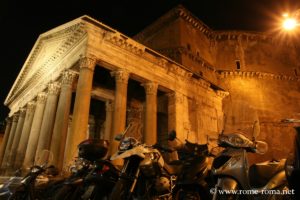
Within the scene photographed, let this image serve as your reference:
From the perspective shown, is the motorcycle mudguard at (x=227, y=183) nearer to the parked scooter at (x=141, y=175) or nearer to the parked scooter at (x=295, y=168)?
the parked scooter at (x=295, y=168)

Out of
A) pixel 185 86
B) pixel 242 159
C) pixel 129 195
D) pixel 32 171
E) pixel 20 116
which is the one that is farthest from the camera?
pixel 20 116

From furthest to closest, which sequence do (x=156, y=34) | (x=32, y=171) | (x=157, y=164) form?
(x=156, y=34)
(x=32, y=171)
(x=157, y=164)

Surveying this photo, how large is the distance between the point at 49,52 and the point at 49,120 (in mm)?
4933

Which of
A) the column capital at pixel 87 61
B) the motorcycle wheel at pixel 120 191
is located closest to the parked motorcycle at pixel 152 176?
the motorcycle wheel at pixel 120 191

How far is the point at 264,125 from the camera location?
2208cm

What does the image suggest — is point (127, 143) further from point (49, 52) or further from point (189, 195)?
point (49, 52)

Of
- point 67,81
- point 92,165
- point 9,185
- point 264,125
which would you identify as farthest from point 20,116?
point 264,125

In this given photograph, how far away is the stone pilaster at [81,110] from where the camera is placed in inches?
383

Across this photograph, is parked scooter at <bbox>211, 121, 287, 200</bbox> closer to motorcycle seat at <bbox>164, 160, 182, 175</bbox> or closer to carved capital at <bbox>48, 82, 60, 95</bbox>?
motorcycle seat at <bbox>164, 160, 182, 175</bbox>

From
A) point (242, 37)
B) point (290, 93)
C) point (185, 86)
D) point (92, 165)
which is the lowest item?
point (92, 165)

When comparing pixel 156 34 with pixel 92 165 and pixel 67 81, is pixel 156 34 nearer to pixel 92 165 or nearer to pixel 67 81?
pixel 67 81

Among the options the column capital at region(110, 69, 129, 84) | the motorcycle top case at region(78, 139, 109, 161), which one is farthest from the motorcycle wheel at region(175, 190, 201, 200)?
the column capital at region(110, 69, 129, 84)

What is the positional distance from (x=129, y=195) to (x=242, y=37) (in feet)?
80.4

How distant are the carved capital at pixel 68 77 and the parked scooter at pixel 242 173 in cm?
1029
